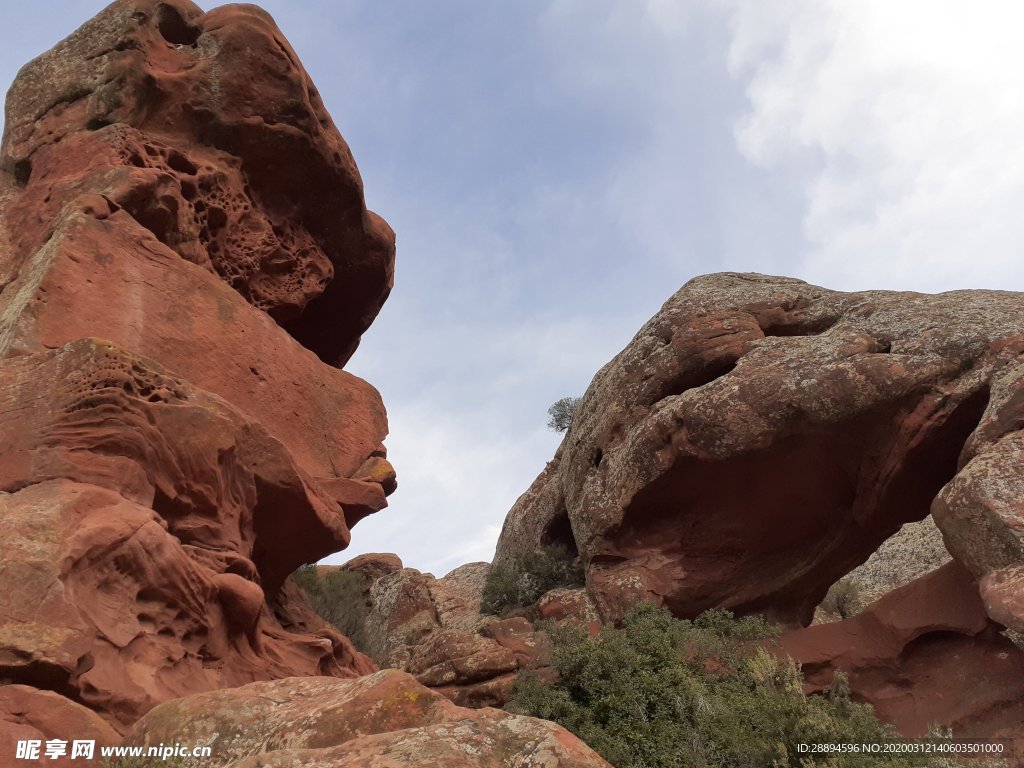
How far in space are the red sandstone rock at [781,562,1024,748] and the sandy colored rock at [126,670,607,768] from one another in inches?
420

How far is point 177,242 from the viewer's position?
12.0 metres

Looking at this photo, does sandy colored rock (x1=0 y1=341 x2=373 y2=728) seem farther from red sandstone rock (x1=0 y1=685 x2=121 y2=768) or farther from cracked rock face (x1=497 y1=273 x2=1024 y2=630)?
cracked rock face (x1=497 y1=273 x2=1024 y2=630)

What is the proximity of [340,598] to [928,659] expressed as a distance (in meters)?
15.1

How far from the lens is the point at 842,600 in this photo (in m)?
21.1

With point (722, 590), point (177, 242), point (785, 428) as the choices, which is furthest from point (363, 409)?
point (722, 590)

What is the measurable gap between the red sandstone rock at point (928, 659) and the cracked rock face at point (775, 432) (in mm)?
1745

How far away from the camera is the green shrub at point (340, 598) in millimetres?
21250

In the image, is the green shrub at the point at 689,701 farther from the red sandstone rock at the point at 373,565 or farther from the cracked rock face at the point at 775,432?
the red sandstone rock at the point at 373,565

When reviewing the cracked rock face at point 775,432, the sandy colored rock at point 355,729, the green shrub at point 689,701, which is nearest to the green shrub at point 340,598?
the cracked rock face at point 775,432

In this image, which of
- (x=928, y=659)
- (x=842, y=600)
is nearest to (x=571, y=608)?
(x=928, y=659)

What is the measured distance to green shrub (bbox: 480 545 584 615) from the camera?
1984 cm

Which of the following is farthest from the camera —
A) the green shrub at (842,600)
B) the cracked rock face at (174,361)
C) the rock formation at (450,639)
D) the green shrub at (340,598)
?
the green shrub at (340,598)

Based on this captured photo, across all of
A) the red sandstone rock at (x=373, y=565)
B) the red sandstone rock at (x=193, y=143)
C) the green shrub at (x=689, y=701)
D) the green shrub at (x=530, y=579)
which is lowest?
the green shrub at (x=689, y=701)

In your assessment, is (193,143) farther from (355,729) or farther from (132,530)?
(355,729)
